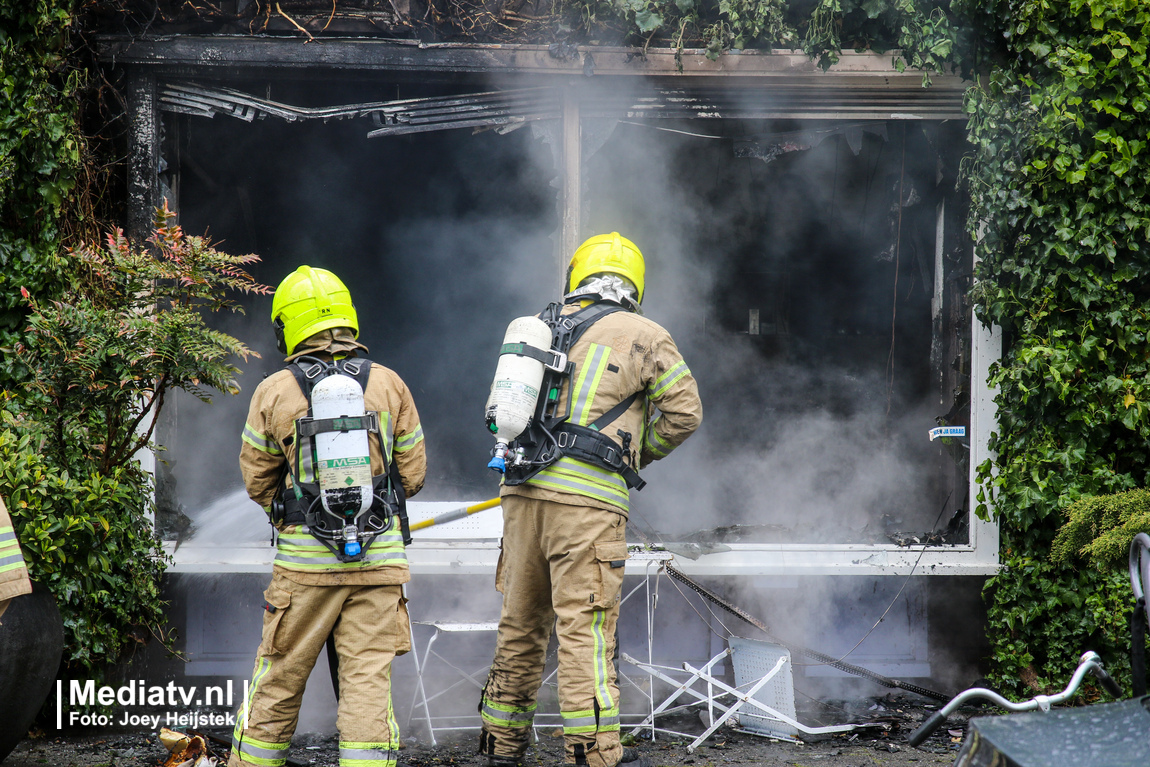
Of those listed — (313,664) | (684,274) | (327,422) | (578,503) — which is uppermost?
(684,274)

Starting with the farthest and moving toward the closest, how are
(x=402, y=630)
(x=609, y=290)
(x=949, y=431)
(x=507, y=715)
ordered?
1. (x=949, y=431)
2. (x=609, y=290)
3. (x=507, y=715)
4. (x=402, y=630)

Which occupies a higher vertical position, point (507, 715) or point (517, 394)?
point (517, 394)

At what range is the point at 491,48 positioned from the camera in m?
4.89

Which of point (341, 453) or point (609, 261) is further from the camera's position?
point (609, 261)

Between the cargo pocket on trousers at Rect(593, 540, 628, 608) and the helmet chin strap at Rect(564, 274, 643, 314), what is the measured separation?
41.3 inches

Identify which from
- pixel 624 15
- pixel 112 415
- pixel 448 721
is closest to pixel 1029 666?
pixel 448 721

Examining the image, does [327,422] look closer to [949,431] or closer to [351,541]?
[351,541]

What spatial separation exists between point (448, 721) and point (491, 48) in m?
3.73

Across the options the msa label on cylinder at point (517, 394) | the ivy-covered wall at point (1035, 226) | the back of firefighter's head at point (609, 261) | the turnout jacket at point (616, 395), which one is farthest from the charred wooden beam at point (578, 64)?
the msa label on cylinder at point (517, 394)

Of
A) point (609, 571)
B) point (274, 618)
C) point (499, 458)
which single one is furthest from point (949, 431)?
point (274, 618)

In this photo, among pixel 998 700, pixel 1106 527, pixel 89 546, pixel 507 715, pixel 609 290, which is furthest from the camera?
pixel 89 546

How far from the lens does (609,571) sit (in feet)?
11.0

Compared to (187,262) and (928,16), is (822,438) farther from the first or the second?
(187,262)

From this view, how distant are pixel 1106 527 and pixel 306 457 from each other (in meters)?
2.76
